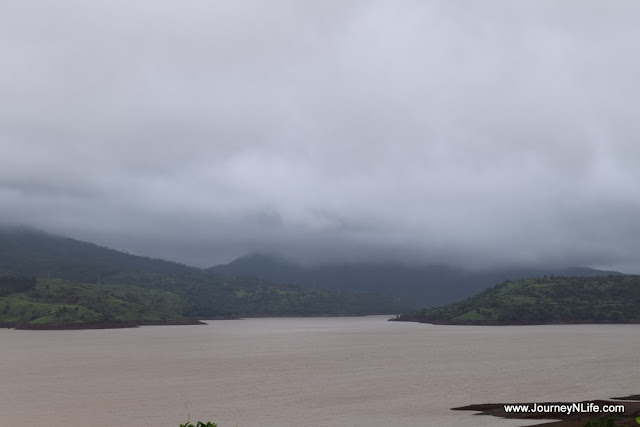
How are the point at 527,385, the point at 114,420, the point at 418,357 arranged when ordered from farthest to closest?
the point at 418,357 < the point at 527,385 < the point at 114,420

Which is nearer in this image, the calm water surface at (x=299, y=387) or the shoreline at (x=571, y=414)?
the shoreline at (x=571, y=414)

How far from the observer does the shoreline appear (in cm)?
8412

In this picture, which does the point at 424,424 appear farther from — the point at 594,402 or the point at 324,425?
the point at 594,402

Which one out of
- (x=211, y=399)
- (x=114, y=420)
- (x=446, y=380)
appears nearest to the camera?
(x=114, y=420)

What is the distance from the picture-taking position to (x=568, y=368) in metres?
157

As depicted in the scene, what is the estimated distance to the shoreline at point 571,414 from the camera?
84125 mm

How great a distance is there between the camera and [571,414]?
305 feet

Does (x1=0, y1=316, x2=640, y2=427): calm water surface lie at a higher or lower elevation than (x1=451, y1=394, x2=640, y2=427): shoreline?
lower

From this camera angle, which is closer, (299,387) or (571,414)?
(571,414)

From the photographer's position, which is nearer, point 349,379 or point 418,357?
point 349,379

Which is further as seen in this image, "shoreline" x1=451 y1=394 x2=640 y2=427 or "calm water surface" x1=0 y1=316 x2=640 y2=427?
"calm water surface" x1=0 y1=316 x2=640 y2=427

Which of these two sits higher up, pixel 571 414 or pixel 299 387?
pixel 571 414

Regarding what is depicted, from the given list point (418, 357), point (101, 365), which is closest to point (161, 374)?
point (101, 365)

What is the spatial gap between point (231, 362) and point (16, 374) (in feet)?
184
